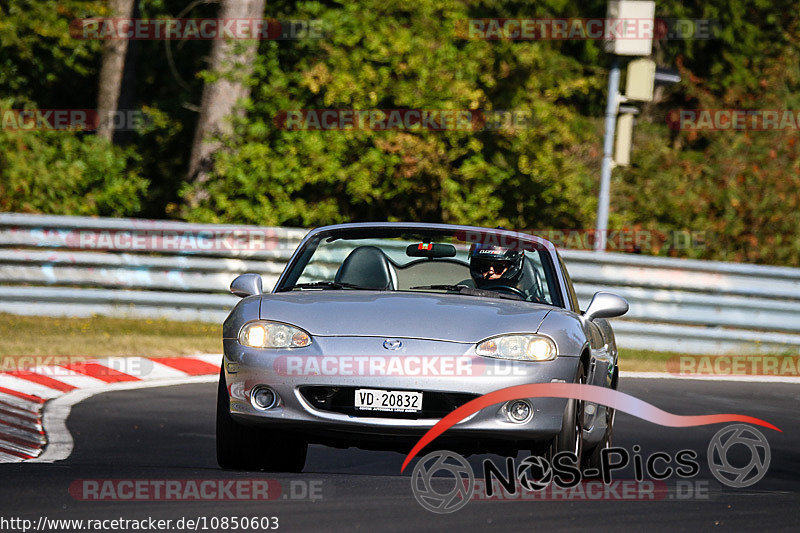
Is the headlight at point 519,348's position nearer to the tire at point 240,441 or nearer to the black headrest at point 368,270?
the tire at point 240,441

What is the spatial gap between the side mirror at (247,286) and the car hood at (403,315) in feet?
1.95

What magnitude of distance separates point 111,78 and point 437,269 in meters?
19.2

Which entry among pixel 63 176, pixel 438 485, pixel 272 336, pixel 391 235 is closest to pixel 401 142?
pixel 63 176

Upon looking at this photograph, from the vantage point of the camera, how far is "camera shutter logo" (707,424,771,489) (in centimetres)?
827

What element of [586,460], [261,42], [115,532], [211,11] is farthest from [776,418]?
[211,11]

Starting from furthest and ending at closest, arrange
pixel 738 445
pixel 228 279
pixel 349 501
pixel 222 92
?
pixel 222 92, pixel 228 279, pixel 738 445, pixel 349 501

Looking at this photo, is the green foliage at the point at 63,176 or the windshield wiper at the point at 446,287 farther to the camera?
the green foliage at the point at 63,176

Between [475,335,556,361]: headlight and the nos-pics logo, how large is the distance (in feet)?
1.67

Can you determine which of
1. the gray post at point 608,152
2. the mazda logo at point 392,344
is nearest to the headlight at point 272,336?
the mazda logo at point 392,344

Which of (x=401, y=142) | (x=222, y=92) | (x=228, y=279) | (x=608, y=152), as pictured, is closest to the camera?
(x=228, y=279)

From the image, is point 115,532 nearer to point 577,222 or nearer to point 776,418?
point 776,418

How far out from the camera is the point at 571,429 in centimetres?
680

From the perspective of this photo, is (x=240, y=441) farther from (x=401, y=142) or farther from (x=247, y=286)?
(x=401, y=142)

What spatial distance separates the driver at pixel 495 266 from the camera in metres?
8.05
